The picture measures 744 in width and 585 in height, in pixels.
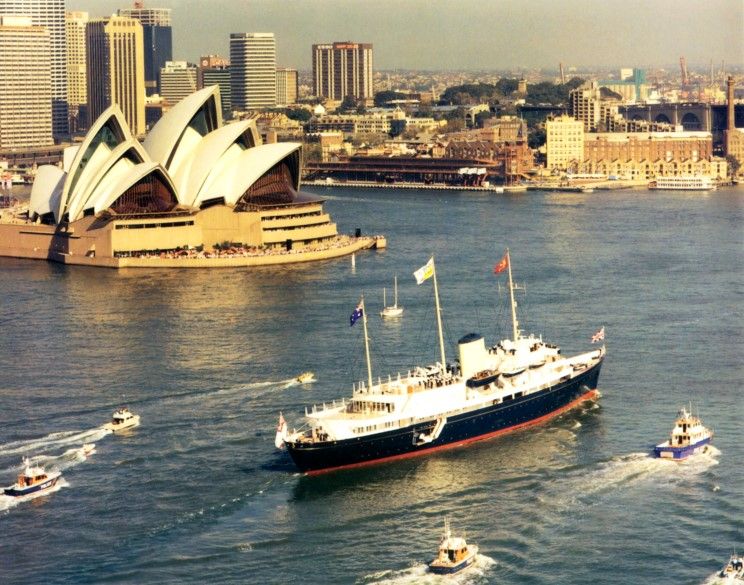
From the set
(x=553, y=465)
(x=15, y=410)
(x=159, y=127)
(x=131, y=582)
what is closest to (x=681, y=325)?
(x=553, y=465)

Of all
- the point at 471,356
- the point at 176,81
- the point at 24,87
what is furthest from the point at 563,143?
the point at 471,356

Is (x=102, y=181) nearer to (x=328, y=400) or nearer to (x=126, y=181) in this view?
(x=126, y=181)

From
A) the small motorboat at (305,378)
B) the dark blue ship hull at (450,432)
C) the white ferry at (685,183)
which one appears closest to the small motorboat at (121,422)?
the dark blue ship hull at (450,432)

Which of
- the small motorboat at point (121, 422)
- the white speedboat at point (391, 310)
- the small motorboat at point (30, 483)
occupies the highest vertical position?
the white speedboat at point (391, 310)

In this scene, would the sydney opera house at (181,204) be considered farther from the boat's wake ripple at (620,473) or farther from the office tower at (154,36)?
the office tower at (154,36)

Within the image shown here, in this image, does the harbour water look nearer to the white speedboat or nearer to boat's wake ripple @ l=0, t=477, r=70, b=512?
boat's wake ripple @ l=0, t=477, r=70, b=512
